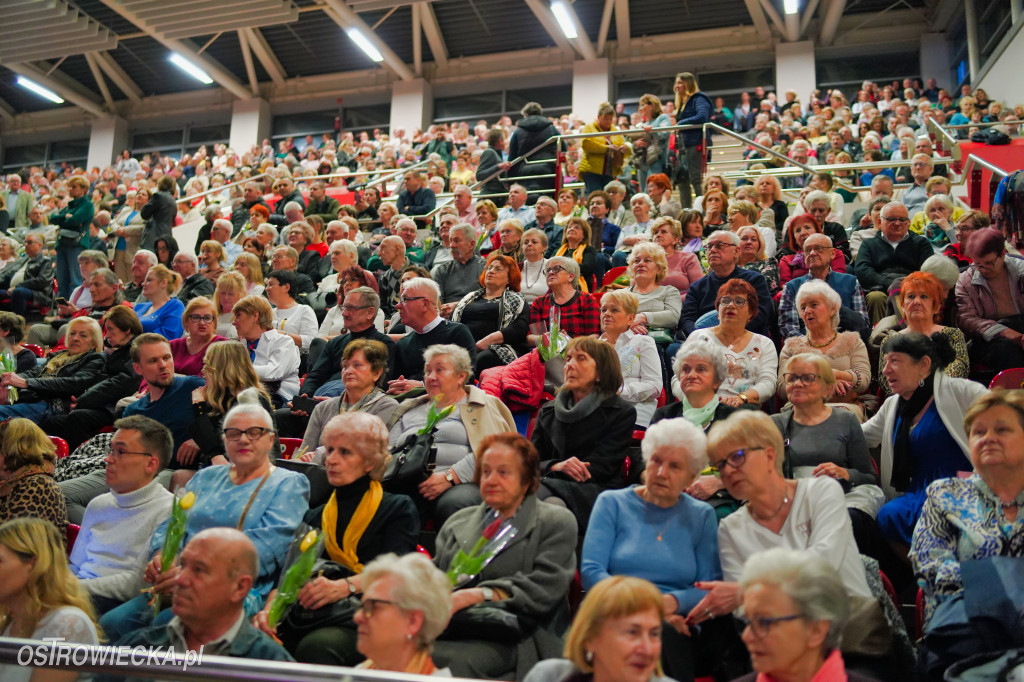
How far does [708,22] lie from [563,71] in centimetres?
305

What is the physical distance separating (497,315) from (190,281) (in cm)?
285

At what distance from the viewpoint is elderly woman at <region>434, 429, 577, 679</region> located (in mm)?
2561

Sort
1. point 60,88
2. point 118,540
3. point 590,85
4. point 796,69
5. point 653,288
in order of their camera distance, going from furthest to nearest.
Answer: point 60,88 < point 590,85 < point 796,69 < point 653,288 < point 118,540

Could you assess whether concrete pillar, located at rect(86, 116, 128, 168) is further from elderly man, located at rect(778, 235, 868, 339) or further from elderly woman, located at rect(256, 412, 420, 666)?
elderly woman, located at rect(256, 412, 420, 666)

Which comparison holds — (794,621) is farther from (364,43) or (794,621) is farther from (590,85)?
(590,85)

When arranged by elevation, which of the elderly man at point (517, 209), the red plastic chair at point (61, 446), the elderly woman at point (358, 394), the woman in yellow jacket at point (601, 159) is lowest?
the red plastic chair at point (61, 446)

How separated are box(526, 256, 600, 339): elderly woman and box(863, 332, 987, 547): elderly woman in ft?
6.27

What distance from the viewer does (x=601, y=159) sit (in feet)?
28.7

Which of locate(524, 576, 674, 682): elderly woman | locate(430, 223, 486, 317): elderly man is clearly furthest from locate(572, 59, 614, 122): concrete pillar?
locate(524, 576, 674, 682): elderly woman

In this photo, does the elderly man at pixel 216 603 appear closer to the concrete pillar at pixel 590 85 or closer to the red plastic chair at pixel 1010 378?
the red plastic chair at pixel 1010 378

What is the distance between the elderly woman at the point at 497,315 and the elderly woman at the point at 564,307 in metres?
0.08

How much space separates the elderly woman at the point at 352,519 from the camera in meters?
2.70

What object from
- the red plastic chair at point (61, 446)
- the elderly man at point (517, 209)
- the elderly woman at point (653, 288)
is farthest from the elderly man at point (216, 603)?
the elderly man at point (517, 209)

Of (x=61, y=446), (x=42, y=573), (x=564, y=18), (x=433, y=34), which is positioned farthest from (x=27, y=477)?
(x=433, y=34)
